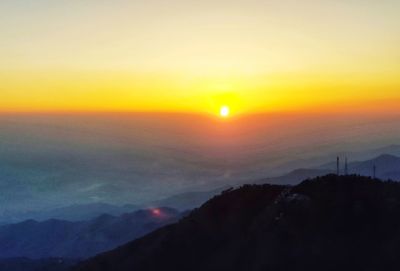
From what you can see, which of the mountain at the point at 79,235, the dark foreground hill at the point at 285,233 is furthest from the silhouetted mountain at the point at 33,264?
the mountain at the point at 79,235

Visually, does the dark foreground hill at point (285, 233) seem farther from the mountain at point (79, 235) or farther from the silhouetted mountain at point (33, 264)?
the mountain at point (79, 235)

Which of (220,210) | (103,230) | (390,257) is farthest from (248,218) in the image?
(103,230)

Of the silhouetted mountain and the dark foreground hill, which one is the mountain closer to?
the silhouetted mountain

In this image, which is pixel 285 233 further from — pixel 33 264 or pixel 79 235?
pixel 79 235

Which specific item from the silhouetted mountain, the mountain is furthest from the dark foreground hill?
the mountain

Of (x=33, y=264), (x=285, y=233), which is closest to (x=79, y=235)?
(x=33, y=264)

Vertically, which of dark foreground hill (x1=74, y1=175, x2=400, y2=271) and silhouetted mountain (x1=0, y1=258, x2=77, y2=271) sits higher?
dark foreground hill (x1=74, y1=175, x2=400, y2=271)
